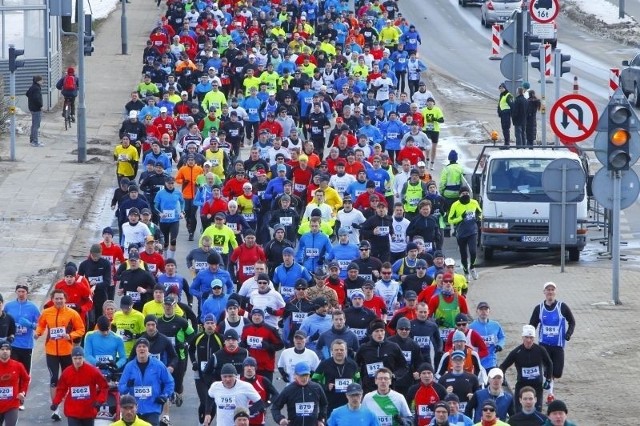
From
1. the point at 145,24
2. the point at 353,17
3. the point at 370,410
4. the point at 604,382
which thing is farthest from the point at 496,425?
the point at 145,24

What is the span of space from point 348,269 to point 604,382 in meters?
3.44

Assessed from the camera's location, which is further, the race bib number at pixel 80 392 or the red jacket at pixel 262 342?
the red jacket at pixel 262 342

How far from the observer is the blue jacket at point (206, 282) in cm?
2281

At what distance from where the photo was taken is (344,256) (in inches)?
966

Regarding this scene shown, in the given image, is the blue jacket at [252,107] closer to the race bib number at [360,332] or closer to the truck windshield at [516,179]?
the truck windshield at [516,179]

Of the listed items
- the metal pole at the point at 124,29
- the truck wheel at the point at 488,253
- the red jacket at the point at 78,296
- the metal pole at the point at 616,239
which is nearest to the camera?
the red jacket at the point at 78,296

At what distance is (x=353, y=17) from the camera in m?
53.1

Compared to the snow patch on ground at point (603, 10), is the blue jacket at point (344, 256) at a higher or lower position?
lower

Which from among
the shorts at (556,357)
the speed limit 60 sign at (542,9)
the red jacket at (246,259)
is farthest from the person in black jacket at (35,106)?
the shorts at (556,357)

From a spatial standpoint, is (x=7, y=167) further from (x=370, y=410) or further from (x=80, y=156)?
(x=370, y=410)

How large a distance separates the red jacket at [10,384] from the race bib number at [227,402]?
233 centimetres

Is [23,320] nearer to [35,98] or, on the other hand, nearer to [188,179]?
[188,179]

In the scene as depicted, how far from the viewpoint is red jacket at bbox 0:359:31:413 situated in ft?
62.4

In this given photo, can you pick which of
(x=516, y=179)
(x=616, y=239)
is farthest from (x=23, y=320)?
(x=516, y=179)
